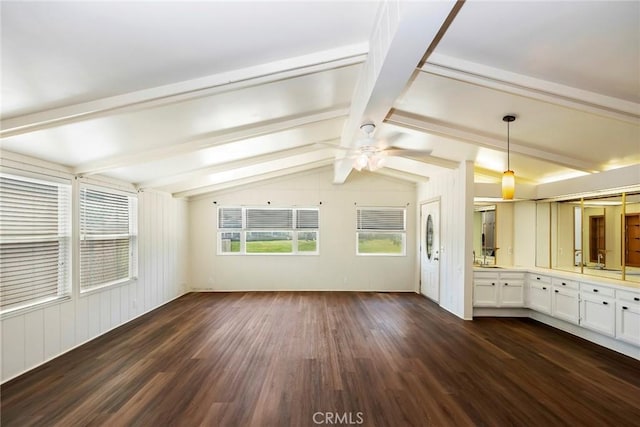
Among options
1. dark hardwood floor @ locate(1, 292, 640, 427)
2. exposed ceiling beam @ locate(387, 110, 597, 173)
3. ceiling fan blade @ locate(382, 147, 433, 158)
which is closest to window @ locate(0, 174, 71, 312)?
dark hardwood floor @ locate(1, 292, 640, 427)

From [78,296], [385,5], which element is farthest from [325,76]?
[78,296]

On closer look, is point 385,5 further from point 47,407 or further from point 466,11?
point 47,407

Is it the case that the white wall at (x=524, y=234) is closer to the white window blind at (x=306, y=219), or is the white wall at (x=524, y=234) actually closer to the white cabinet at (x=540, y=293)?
the white cabinet at (x=540, y=293)

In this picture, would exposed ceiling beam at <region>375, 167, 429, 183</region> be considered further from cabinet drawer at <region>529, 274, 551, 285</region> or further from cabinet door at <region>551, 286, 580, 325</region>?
cabinet door at <region>551, 286, 580, 325</region>

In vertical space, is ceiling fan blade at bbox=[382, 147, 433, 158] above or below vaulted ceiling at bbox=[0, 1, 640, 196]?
below

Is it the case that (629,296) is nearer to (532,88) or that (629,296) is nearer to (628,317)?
(628,317)

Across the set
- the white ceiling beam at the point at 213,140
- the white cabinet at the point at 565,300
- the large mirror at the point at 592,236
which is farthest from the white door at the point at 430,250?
the white ceiling beam at the point at 213,140

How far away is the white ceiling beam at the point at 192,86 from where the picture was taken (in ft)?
7.69

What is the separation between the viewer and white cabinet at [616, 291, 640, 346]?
324 centimetres

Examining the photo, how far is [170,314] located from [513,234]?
6511mm

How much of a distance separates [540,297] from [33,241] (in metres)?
6.95

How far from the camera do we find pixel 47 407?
241 cm

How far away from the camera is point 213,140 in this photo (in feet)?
11.9

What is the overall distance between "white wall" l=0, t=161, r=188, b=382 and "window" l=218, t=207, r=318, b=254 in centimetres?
99
